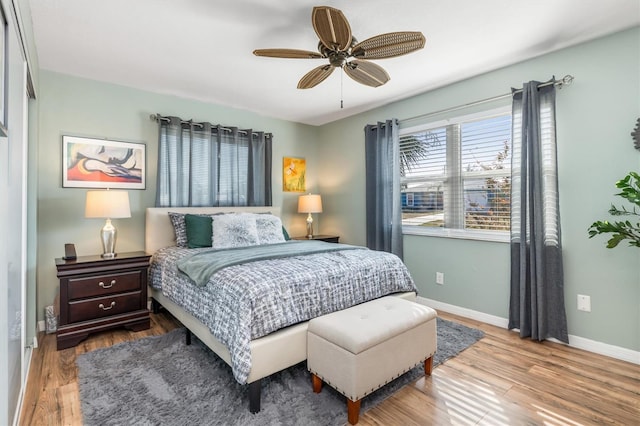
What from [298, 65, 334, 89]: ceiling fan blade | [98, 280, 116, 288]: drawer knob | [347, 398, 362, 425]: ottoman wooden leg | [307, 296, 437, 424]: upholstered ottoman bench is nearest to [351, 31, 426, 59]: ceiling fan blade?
[298, 65, 334, 89]: ceiling fan blade

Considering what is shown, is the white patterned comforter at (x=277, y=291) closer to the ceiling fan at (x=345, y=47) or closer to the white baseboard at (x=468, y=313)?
the white baseboard at (x=468, y=313)

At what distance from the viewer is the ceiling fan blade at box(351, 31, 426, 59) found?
190cm

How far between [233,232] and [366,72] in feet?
6.49

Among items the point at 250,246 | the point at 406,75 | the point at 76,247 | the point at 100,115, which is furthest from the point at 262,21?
the point at 76,247

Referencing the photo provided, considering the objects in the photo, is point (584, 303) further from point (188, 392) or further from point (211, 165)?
point (211, 165)

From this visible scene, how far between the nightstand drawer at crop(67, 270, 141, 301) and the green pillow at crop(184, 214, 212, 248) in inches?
22.2

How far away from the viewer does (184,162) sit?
3.76 meters

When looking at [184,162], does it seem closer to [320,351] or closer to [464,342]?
[320,351]

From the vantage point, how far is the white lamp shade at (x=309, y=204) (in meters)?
4.57

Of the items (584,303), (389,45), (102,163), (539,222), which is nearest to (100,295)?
(102,163)

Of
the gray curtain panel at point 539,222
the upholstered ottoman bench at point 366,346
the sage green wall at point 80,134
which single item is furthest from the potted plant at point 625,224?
the sage green wall at point 80,134

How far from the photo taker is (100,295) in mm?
2775

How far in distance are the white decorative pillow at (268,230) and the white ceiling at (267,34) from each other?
1468mm

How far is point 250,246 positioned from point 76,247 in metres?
1.74
